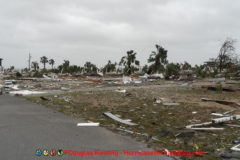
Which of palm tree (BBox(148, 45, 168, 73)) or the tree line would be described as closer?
the tree line

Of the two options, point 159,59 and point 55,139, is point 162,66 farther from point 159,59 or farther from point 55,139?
point 55,139

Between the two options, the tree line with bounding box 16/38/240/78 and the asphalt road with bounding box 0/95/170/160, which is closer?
the asphalt road with bounding box 0/95/170/160

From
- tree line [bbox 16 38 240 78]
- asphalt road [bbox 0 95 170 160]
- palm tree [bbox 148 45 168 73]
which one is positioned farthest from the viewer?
palm tree [bbox 148 45 168 73]

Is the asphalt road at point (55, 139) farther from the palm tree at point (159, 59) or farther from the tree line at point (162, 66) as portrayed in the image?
the palm tree at point (159, 59)

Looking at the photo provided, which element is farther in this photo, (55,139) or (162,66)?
(162,66)

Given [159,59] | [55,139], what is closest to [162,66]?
[159,59]

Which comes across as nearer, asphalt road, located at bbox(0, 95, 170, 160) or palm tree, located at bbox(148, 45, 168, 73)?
asphalt road, located at bbox(0, 95, 170, 160)

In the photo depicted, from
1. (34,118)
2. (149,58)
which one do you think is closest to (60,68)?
(149,58)

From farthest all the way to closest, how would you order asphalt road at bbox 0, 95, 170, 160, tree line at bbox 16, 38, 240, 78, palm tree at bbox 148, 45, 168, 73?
1. palm tree at bbox 148, 45, 168, 73
2. tree line at bbox 16, 38, 240, 78
3. asphalt road at bbox 0, 95, 170, 160

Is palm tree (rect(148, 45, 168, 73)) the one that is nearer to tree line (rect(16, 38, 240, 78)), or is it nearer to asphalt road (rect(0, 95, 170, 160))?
tree line (rect(16, 38, 240, 78))

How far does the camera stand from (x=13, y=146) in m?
4.02

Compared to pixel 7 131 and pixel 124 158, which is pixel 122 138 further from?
pixel 7 131

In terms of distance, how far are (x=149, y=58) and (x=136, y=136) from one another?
44.0 metres

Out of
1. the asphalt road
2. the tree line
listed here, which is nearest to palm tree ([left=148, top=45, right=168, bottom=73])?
the tree line
